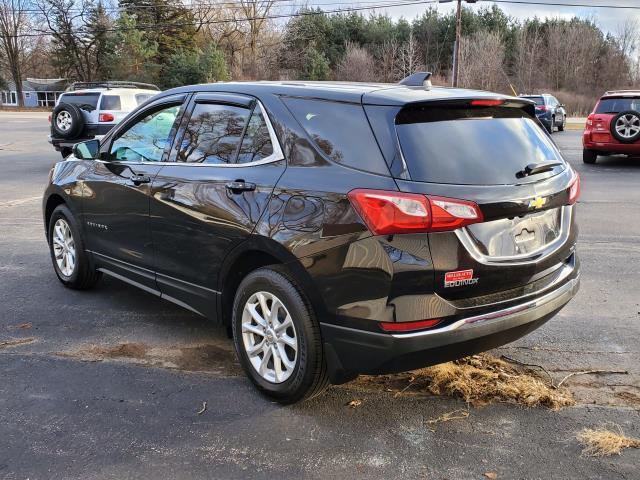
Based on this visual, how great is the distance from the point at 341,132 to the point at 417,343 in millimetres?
1129

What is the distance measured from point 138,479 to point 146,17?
60126 mm

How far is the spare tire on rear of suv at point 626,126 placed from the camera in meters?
13.1

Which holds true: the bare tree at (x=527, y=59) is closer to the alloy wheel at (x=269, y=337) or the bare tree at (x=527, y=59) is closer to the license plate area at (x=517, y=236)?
the license plate area at (x=517, y=236)

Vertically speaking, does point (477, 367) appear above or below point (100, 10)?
below

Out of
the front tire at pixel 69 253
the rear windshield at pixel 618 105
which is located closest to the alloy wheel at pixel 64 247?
the front tire at pixel 69 253

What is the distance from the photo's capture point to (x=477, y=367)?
3.76 meters

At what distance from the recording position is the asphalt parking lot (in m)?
2.80

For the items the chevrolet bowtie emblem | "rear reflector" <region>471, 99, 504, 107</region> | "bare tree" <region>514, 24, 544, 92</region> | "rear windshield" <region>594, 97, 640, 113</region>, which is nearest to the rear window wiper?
the chevrolet bowtie emblem

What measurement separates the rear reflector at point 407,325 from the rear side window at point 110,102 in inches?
549

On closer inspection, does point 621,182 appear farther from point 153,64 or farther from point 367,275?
point 153,64

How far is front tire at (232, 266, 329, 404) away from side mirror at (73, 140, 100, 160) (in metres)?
2.27

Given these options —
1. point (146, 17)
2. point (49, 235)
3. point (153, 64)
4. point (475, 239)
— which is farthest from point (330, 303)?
point (146, 17)

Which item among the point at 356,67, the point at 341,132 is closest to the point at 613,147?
the point at 341,132

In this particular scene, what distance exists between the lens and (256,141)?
3.44m
